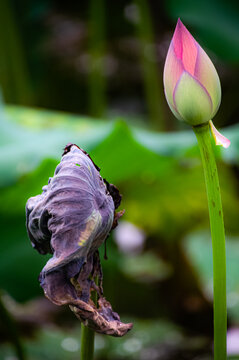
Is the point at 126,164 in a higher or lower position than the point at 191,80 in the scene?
higher

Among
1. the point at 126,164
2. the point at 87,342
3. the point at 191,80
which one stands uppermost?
the point at 126,164

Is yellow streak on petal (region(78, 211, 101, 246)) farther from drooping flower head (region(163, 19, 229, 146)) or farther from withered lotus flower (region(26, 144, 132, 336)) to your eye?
drooping flower head (region(163, 19, 229, 146))

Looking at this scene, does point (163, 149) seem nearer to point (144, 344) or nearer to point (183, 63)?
point (183, 63)

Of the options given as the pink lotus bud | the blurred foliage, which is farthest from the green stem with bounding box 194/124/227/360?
the blurred foliage

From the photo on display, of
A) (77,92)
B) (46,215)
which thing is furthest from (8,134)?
(77,92)

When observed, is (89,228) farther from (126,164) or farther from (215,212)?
(126,164)

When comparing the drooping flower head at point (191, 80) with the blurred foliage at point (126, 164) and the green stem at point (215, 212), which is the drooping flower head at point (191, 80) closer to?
the green stem at point (215, 212)

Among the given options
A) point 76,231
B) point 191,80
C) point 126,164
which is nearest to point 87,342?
point 76,231
